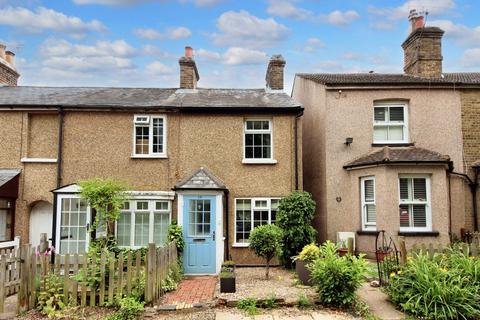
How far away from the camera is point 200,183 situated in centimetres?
1362

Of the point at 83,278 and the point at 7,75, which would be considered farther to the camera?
the point at 7,75

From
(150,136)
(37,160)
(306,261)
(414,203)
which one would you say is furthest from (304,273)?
(37,160)

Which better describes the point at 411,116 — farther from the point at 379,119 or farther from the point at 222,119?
the point at 222,119

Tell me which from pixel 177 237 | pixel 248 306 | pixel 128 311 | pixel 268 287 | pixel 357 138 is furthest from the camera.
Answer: pixel 357 138

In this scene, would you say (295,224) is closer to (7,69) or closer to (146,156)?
(146,156)

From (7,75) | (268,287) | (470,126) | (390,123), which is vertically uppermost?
(7,75)

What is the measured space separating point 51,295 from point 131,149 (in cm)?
704

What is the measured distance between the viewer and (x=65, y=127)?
1495 cm

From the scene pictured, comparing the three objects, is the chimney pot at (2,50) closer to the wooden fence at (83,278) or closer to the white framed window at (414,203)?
the wooden fence at (83,278)

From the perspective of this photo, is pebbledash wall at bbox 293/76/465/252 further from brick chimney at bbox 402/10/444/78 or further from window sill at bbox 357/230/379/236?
brick chimney at bbox 402/10/444/78

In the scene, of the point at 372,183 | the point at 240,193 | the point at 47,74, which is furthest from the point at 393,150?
the point at 47,74

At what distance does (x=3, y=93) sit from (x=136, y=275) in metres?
11.6

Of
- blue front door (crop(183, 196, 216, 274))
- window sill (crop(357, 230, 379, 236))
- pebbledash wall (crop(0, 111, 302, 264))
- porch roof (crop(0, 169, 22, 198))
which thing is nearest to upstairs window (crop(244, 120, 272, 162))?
pebbledash wall (crop(0, 111, 302, 264))

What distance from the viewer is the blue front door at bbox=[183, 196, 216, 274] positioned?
13.1 meters
